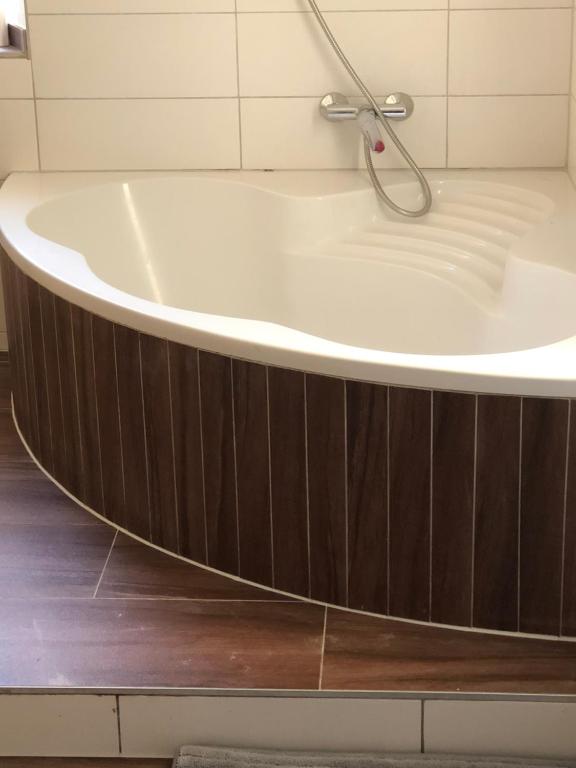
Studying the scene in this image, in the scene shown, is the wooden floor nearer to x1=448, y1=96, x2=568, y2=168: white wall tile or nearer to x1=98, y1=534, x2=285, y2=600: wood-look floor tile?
x1=98, y1=534, x2=285, y2=600: wood-look floor tile

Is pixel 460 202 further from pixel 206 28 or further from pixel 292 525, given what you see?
pixel 292 525

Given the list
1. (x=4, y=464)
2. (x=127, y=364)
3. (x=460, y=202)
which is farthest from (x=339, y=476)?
(x=460, y=202)

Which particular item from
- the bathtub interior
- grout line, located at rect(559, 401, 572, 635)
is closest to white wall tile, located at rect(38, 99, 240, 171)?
the bathtub interior

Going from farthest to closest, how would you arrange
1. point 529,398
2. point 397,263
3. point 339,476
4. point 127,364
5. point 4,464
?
point 397,263, point 4,464, point 127,364, point 339,476, point 529,398

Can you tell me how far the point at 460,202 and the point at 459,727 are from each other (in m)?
1.72

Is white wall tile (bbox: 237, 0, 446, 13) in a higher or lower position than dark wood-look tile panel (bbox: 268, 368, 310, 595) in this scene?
higher

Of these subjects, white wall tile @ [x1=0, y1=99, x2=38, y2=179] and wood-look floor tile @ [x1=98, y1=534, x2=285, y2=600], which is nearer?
wood-look floor tile @ [x1=98, y1=534, x2=285, y2=600]

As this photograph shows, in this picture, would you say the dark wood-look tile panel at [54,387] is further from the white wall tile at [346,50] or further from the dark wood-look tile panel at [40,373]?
the white wall tile at [346,50]

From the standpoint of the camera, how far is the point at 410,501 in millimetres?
2184

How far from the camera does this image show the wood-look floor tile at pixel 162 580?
238 cm

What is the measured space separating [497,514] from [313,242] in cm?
144

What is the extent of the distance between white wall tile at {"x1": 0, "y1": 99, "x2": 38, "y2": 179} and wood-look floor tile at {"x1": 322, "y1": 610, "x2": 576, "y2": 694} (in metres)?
1.89

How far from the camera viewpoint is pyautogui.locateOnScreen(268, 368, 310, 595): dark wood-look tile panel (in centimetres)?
221

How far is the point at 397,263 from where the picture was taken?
10.7 feet
